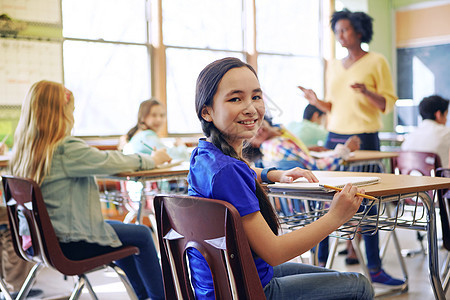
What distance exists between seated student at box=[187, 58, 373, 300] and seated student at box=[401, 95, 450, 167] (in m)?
2.55

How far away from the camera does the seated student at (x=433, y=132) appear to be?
3721mm

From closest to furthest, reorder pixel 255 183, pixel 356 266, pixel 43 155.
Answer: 1. pixel 255 183
2. pixel 43 155
3. pixel 356 266

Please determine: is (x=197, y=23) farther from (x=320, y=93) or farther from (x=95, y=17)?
(x=320, y=93)

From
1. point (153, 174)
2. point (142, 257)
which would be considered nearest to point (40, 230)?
point (142, 257)

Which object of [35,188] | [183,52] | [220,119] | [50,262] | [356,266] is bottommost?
[356,266]

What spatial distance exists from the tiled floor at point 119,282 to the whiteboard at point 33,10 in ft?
7.12

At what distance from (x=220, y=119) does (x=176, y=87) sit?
4377 millimetres

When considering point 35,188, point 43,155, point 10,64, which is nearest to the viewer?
point 35,188

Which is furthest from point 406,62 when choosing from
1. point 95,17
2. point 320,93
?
point 95,17

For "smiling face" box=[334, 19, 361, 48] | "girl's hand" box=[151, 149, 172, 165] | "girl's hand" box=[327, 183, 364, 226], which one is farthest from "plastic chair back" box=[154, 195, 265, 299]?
"smiling face" box=[334, 19, 361, 48]

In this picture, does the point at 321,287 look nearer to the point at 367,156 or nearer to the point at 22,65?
the point at 367,156

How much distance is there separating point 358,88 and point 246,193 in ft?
7.37

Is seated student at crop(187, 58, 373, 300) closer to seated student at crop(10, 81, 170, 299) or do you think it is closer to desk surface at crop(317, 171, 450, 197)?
desk surface at crop(317, 171, 450, 197)

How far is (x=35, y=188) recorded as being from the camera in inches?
76.8
